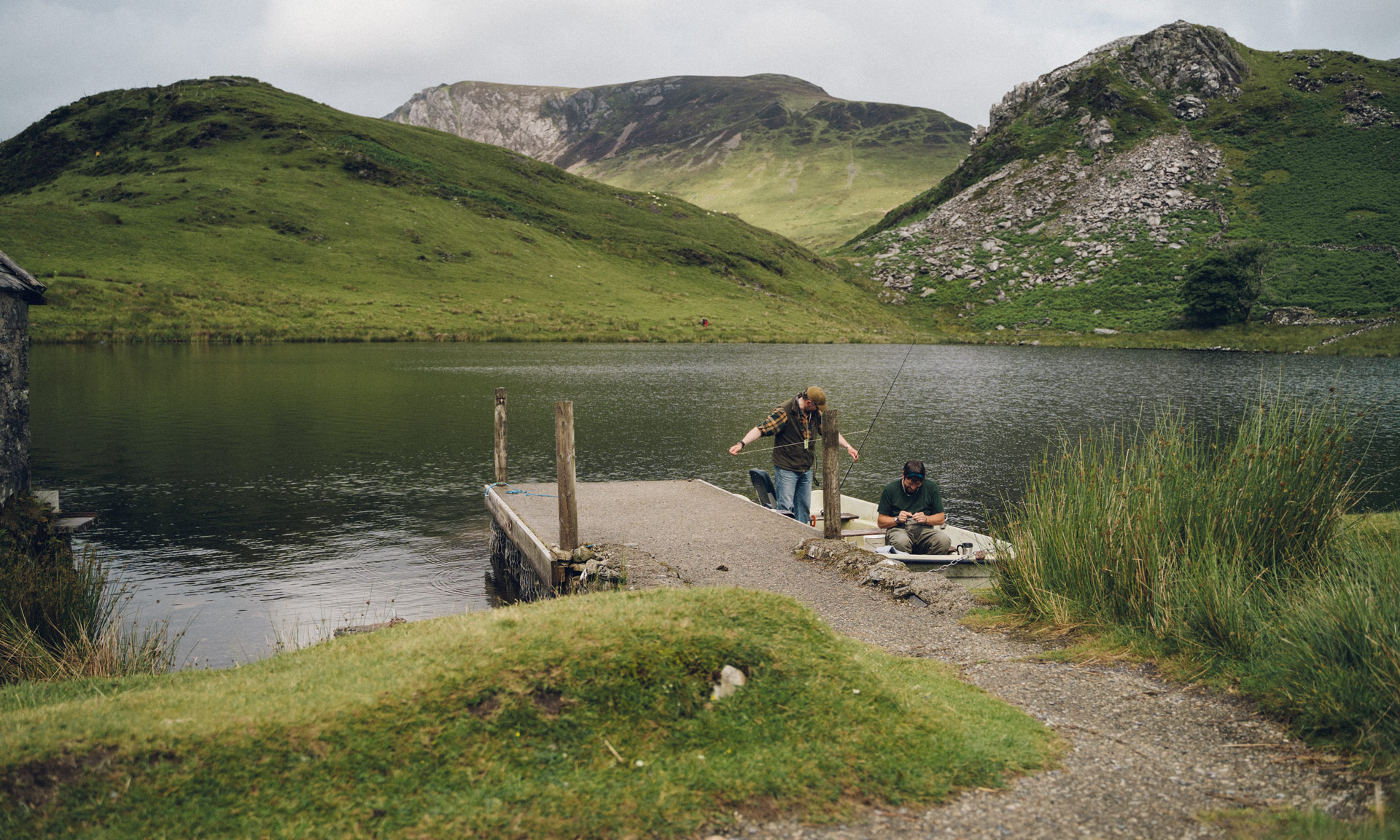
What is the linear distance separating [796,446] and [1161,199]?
12928 centimetres

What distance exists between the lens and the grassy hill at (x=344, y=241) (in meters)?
81.2

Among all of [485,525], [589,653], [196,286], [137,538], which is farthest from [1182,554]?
[196,286]

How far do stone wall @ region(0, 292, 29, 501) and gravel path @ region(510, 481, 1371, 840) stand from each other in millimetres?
9824

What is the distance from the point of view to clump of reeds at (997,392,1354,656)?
8164 mm

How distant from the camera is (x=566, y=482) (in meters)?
13.1

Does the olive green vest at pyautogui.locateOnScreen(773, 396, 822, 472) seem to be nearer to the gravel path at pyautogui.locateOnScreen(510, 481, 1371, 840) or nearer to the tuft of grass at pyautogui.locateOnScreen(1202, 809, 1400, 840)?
the gravel path at pyautogui.locateOnScreen(510, 481, 1371, 840)

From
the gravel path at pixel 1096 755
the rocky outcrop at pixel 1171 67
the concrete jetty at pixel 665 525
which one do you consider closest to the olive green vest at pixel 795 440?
the concrete jetty at pixel 665 525

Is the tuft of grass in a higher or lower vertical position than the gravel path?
higher

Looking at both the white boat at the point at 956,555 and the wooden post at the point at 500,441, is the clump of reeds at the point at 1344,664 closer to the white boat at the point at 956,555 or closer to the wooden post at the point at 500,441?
the white boat at the point at 956,555

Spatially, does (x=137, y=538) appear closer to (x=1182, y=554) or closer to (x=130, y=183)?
(x=1182, y=554)

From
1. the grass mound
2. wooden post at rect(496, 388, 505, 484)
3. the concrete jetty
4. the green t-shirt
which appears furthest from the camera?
wooden post at rect(496, 388, 505, 484)

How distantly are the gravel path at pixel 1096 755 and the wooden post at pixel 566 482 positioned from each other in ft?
6.25

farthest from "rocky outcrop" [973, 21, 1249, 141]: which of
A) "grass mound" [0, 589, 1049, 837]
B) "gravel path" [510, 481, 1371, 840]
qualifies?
"grass mound" [0, 589, 1049, 837]

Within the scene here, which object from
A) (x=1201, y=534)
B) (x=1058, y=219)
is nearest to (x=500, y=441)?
(x=1201, y=534)
